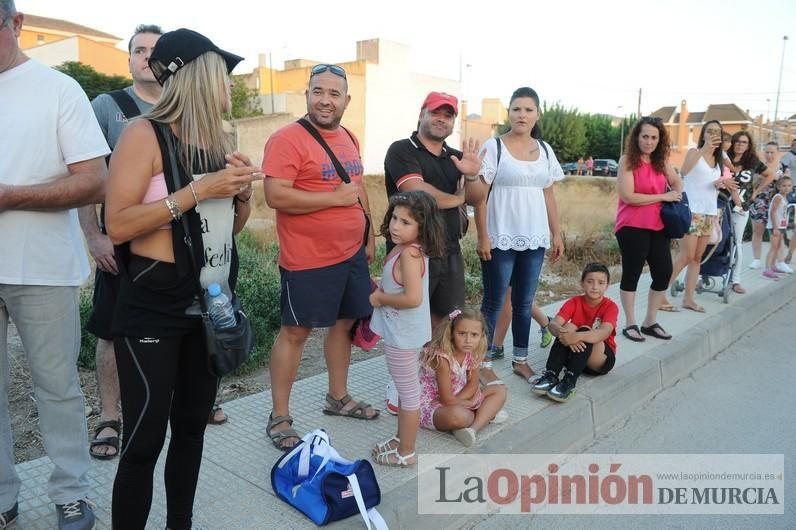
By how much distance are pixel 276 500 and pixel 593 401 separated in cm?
238

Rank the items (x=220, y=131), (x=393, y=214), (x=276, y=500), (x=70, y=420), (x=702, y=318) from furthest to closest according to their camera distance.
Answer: (x=702, y=318) → (x=393, y=214) → (x=276, y=500) → (x=70, y=420) → (x=220, y=131)

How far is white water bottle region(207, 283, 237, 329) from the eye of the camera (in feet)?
7.65

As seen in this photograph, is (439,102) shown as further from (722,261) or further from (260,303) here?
(722,261)

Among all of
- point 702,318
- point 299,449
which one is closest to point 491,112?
point 702,318

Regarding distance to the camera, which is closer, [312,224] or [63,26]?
[312,224]

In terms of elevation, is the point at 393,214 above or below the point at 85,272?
above

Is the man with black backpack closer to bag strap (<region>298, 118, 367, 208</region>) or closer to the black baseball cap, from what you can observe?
bag strap (<region>298, 118, 367, 208</region>)

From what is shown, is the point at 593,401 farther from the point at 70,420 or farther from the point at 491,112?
the point at 491,112

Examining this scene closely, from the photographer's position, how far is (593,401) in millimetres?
4371

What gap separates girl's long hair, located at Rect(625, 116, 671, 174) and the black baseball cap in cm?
429

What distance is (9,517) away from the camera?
271cm

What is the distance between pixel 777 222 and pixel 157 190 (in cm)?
946

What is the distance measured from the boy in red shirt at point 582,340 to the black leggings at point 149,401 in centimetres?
253

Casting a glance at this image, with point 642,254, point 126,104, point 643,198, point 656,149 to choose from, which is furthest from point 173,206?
point 656,149
